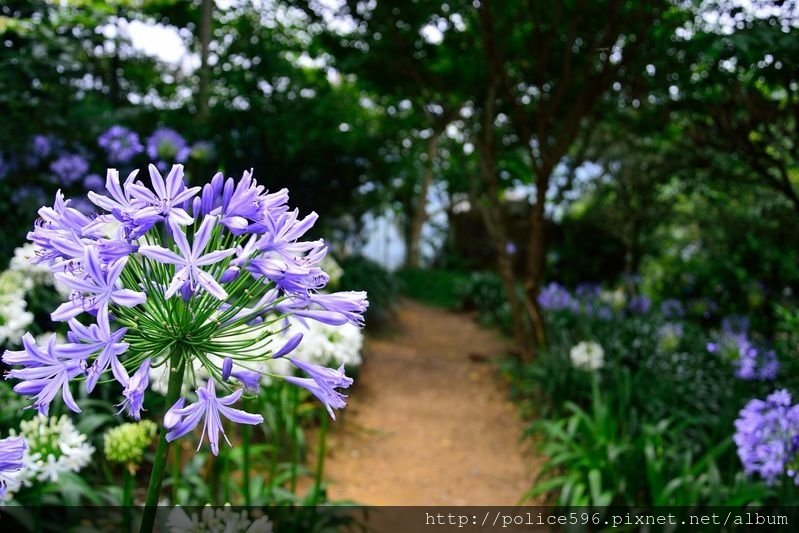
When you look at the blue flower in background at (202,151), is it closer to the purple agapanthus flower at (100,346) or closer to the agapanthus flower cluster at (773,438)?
the agapanthus flower cluster at (773,438)

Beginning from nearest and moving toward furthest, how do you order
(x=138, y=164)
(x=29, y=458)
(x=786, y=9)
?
(x=29, y=458) < (x=786, y=9) < (x=138, y=164)

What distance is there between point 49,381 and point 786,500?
→ 112 inches

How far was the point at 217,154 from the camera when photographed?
533 cm

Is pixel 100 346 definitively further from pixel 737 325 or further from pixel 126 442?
pixel 737 325

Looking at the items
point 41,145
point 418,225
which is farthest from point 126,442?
point 418,225

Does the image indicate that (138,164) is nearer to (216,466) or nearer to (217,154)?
(217,154)

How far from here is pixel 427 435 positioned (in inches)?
203

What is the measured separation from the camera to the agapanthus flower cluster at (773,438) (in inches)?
96.5

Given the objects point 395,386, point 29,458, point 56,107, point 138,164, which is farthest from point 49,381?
point 395,386

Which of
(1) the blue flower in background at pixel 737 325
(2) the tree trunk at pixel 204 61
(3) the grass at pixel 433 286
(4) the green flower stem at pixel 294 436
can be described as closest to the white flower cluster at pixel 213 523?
(4) the green flower stem at pixel 294 436

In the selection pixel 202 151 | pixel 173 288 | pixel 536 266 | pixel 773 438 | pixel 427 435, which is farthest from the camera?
pixel 536 266

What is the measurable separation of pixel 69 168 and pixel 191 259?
14.0 feet

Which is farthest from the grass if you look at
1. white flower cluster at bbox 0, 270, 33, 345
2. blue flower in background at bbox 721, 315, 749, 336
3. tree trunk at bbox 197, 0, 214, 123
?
white flower cluster at bbox 0, 270, 33, 345

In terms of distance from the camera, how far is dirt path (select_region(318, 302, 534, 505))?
4.21 metres
